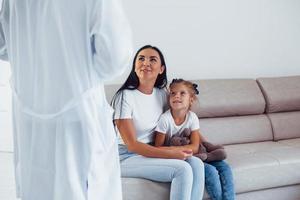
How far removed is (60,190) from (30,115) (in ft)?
0.87

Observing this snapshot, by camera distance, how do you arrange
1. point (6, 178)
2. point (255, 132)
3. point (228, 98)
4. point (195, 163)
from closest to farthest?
point (195, 163)
point (228, 98)
point (255, 132)
point (6, 178)

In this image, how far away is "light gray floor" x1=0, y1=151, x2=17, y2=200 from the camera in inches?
103

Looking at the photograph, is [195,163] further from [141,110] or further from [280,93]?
[280,93]

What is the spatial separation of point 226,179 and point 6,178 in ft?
6.38

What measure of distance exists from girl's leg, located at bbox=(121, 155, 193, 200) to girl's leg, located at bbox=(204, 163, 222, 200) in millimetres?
176

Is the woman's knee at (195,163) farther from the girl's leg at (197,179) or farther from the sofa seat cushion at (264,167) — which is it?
the sofa seat cushion at (264,167)

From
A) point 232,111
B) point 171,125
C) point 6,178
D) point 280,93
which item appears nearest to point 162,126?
point 171,125

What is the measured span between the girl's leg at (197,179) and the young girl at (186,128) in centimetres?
9

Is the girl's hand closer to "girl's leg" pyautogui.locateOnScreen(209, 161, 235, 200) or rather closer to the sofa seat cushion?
"girl's leg" pyautogui.locateOnScreen(209, 161, 235, 200)

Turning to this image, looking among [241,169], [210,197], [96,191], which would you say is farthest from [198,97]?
[96,191]

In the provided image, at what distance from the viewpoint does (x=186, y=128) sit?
7.19 feet

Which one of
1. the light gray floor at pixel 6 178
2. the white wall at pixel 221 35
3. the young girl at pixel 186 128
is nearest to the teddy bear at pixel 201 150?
the young girl at pixel 186 128

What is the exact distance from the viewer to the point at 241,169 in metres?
2.14

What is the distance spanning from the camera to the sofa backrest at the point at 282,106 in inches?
113
